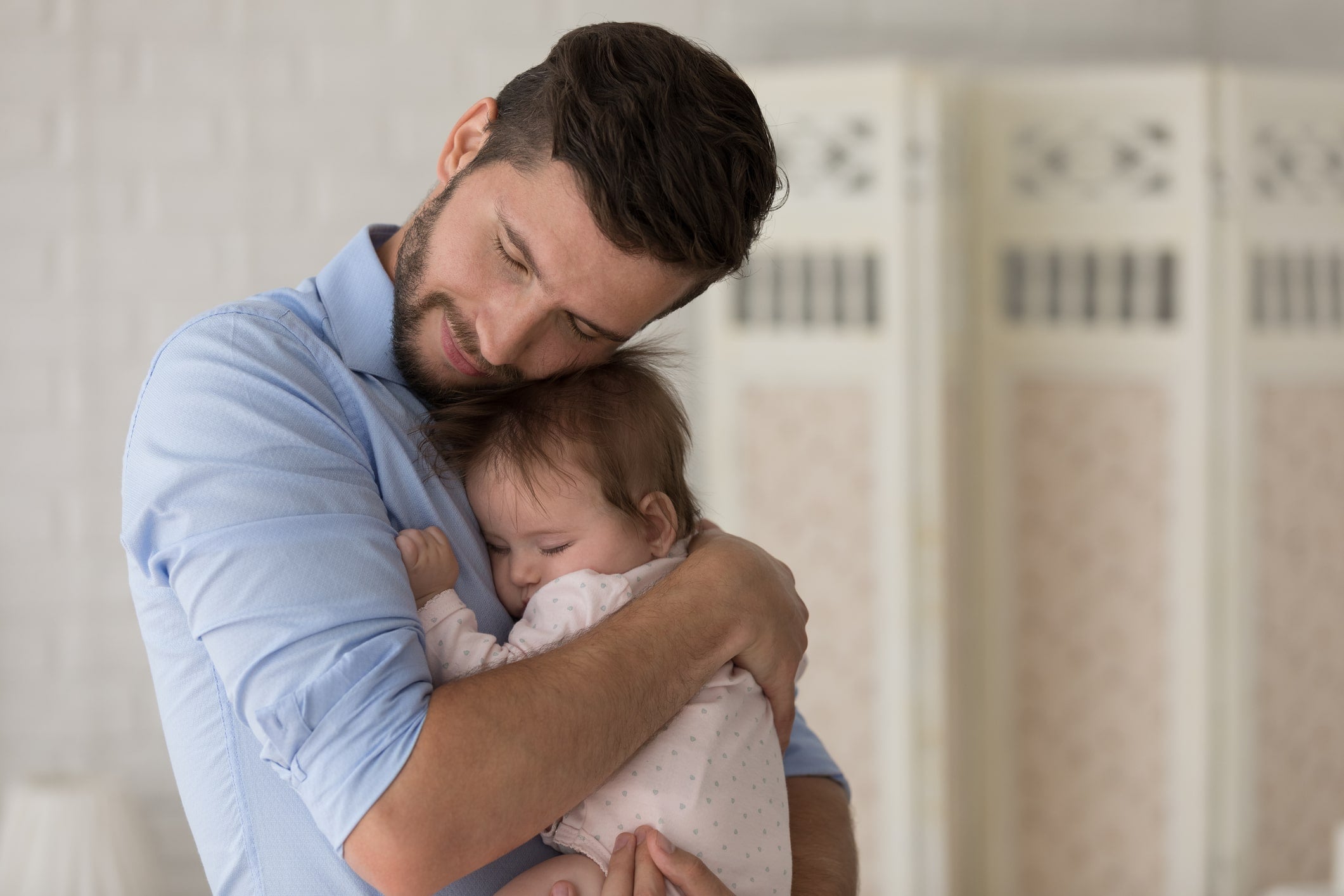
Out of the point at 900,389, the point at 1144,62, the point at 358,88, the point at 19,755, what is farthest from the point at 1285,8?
the point at 19,755

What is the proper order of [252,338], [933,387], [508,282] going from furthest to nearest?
[933,387] < [508,282] < [252,338]

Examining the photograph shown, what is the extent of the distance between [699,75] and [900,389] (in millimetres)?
2032

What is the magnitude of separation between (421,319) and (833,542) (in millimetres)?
2098

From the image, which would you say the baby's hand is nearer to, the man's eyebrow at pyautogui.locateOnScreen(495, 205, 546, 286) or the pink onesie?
the pink onesie

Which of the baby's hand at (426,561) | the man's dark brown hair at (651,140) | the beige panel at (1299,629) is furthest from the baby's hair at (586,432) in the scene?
the beige panel at (1299,629)

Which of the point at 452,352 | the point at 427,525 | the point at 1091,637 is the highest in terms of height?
the point at 452,352

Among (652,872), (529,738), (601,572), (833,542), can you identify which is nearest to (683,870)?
(652,872)

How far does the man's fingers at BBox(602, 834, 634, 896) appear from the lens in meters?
1.00

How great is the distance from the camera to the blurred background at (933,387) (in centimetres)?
307

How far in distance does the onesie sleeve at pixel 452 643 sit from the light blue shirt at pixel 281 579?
74 millimetres

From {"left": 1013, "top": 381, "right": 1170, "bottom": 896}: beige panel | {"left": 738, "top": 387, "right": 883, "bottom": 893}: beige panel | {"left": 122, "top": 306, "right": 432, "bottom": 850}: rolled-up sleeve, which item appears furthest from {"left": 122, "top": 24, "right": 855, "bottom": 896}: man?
{"left": 1013, "top": 381, "right": 1170, "bottom": 896}: beige panel

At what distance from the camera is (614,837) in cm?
106

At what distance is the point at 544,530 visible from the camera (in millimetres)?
1207

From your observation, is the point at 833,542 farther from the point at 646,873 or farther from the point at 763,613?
the point at 646,873
